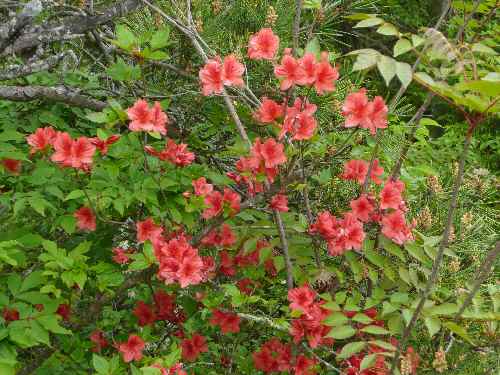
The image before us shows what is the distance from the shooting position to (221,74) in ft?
6.50

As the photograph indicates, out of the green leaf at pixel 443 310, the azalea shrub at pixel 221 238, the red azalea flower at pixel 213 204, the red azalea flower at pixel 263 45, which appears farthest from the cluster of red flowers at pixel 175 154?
the green leaf at pixel 443 310

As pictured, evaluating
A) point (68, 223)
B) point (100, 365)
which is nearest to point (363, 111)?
point (68, 223)

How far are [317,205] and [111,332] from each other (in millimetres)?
898

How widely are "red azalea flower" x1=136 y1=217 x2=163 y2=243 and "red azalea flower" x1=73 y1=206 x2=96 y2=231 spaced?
0.46 ft

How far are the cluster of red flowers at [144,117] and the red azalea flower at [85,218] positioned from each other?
33 centimetres

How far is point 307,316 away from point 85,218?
0.72 metres

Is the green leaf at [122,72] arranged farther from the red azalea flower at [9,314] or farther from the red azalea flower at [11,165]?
the red azalea flower at [9,314]

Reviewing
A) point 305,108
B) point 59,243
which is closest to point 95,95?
point 59,243

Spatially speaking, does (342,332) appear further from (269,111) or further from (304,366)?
(269,111)

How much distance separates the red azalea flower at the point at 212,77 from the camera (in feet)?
6.49

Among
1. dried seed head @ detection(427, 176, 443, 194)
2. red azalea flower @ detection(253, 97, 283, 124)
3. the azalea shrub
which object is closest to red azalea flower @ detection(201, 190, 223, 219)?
the azalea shrub

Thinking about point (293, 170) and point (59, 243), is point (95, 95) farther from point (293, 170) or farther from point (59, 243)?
point (293, 170)

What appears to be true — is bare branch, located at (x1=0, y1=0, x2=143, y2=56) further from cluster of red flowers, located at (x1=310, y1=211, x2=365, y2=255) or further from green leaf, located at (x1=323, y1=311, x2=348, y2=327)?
green leaf, located at (x1=323, y1=311, x2=348, y2=327)

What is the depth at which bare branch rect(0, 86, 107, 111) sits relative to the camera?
2.27m
